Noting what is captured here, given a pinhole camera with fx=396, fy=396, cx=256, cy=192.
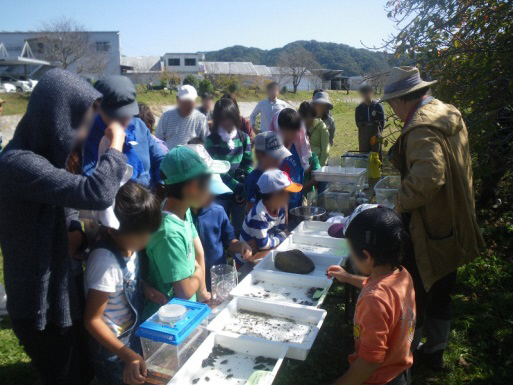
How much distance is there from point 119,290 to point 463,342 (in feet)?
9.92

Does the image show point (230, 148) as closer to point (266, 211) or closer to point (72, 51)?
point (266, 211)

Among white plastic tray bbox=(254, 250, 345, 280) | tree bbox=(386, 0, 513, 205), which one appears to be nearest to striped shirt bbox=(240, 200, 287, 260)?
white plastic tray bbox=(254, 250, 345, 280)

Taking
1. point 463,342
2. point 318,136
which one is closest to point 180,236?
point 463,342

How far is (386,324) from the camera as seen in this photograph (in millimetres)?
1603

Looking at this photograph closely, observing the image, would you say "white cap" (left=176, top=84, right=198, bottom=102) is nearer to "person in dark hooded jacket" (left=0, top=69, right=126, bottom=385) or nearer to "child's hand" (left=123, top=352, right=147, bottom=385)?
"person in dark hooded jacket" (left=0, top=69, right=126, bottom=385)

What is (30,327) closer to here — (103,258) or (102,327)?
(102,327)

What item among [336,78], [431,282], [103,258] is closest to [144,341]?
[103,258]

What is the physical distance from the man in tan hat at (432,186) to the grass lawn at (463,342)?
809 millimetres

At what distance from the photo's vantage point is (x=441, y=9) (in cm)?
416

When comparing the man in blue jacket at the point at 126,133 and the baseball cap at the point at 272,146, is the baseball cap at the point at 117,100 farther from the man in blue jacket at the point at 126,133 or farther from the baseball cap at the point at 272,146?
the baseball cap at the point at 272,146

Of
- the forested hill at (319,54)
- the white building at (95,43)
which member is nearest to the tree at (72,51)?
the white building at (95,43)

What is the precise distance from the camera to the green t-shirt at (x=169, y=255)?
198cm

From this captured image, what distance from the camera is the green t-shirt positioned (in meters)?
1.98

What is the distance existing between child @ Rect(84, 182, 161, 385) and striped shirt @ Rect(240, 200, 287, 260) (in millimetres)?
1129
